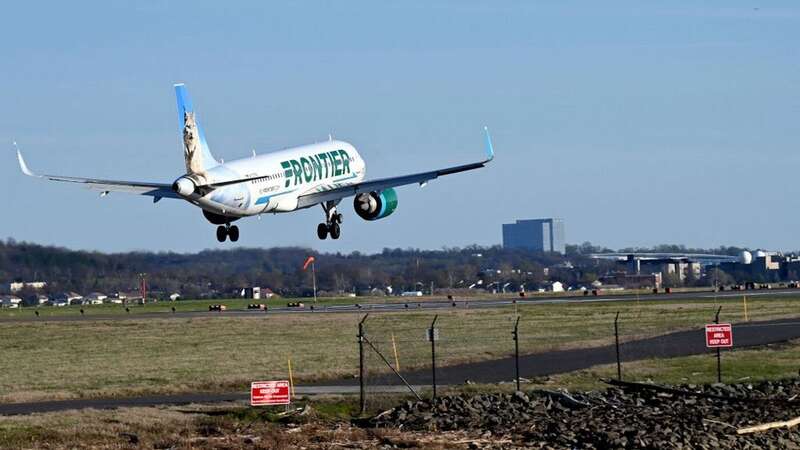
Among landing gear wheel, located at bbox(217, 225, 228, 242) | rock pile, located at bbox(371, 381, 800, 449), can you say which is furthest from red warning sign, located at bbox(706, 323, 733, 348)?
landing gear wheel, located at bbox(217, 225, 228, 242)

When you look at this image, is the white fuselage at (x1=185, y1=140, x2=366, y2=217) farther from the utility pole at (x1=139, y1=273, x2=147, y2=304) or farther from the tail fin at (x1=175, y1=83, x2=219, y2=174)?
the utility pole at (x1=139, y1=273, x2=147, y2=304)

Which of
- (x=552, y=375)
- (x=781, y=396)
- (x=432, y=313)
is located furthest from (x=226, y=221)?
(x=432, y=313)

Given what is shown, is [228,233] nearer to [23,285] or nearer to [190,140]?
[190,140]

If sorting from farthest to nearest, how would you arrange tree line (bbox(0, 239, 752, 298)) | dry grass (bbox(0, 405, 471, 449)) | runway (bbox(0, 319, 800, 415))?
tree line (bbox(0, 239, 752, 298)), runway (bbox(0, 319, 800, 415)), dry grass (bbox(0, 405, 471, 449))

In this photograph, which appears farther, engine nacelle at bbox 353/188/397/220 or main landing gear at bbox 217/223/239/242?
engine nacelle at bbox 353/188/397/220

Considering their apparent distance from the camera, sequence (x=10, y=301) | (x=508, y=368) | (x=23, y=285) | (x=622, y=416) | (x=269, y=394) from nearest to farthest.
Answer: (x=622, y=416) < (x=269, y=394) < (x=508, y=368) < (x=23, y=285) < (x=10, y=301)

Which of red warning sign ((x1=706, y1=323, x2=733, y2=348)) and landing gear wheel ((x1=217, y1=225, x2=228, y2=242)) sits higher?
landing gear wheel ((x1=217, y1=225, x2=228, y2=242))

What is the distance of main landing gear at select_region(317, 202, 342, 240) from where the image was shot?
221ft

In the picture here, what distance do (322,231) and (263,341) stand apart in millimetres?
13669

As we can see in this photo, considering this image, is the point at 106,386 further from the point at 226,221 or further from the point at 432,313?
the point at 432,313

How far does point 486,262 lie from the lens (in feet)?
655

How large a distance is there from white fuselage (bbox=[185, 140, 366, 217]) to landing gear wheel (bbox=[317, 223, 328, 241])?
152 centimetres

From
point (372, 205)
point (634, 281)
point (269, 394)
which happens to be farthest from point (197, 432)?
point (634, 281)

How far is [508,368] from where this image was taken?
197 ft
